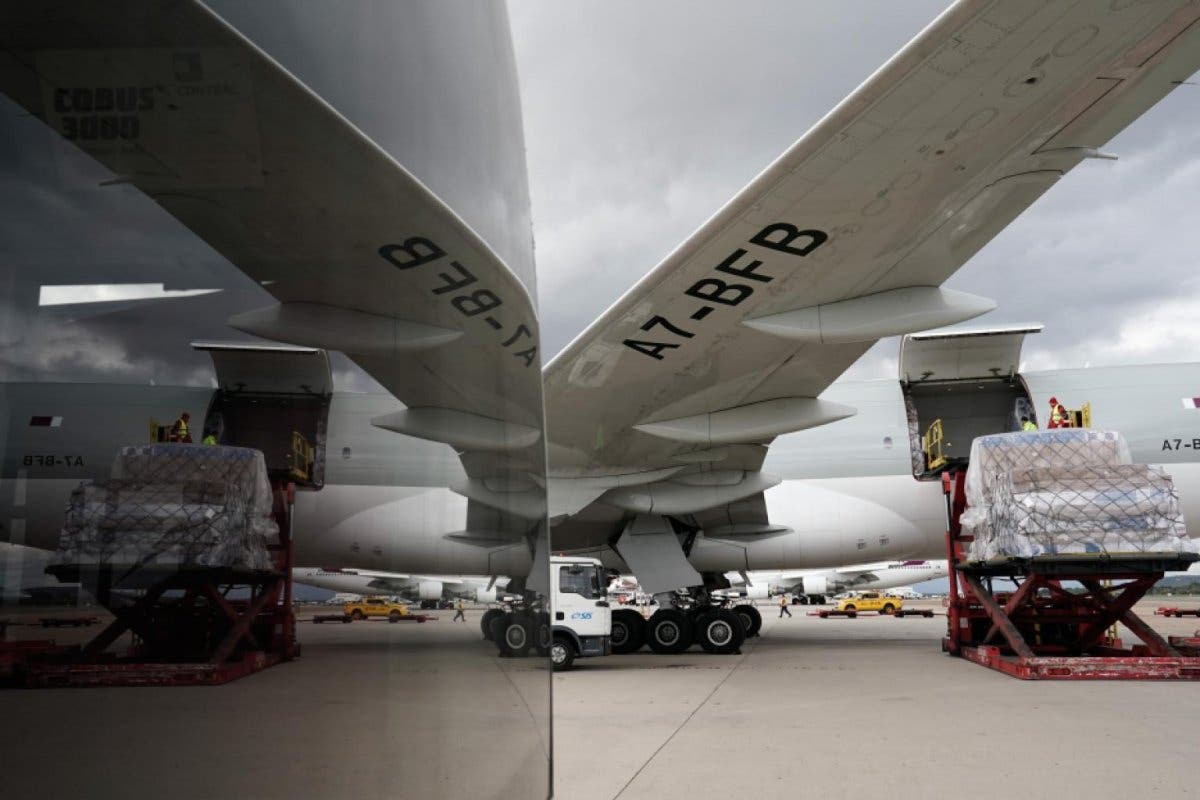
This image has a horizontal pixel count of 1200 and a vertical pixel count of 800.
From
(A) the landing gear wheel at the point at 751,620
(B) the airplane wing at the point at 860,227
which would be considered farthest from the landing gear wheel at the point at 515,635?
(A) the landing gear wheel at the point at 751,620

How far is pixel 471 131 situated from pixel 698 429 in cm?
980

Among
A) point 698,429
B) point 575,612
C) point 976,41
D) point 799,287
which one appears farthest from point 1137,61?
point 575,612

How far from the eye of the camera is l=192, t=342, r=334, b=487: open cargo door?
0.77 meters

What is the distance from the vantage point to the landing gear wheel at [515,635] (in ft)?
Answer: 4.61

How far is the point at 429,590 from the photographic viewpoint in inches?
44.4

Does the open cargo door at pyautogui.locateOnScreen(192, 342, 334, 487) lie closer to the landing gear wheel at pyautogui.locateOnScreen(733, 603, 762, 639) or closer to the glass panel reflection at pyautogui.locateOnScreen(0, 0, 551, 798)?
the glass panel reflection at pyautogui.locateOnScreen(0, 0, 551, 798)

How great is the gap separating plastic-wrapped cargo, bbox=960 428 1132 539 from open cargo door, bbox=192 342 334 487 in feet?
35.0

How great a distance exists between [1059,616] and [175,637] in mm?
12420

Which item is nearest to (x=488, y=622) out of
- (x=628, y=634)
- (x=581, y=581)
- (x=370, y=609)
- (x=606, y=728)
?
(x=370, y=609)

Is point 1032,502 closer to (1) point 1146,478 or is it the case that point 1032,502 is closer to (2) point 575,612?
(1) point 1146,478

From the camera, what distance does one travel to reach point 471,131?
1.23m

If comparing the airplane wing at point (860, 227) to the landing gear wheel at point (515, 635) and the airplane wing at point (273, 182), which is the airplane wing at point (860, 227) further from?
the airplane wing at point (273, 182)

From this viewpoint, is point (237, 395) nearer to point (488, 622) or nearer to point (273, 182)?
point (273, 182)

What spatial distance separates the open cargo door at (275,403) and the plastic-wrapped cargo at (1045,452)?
10670 mm
